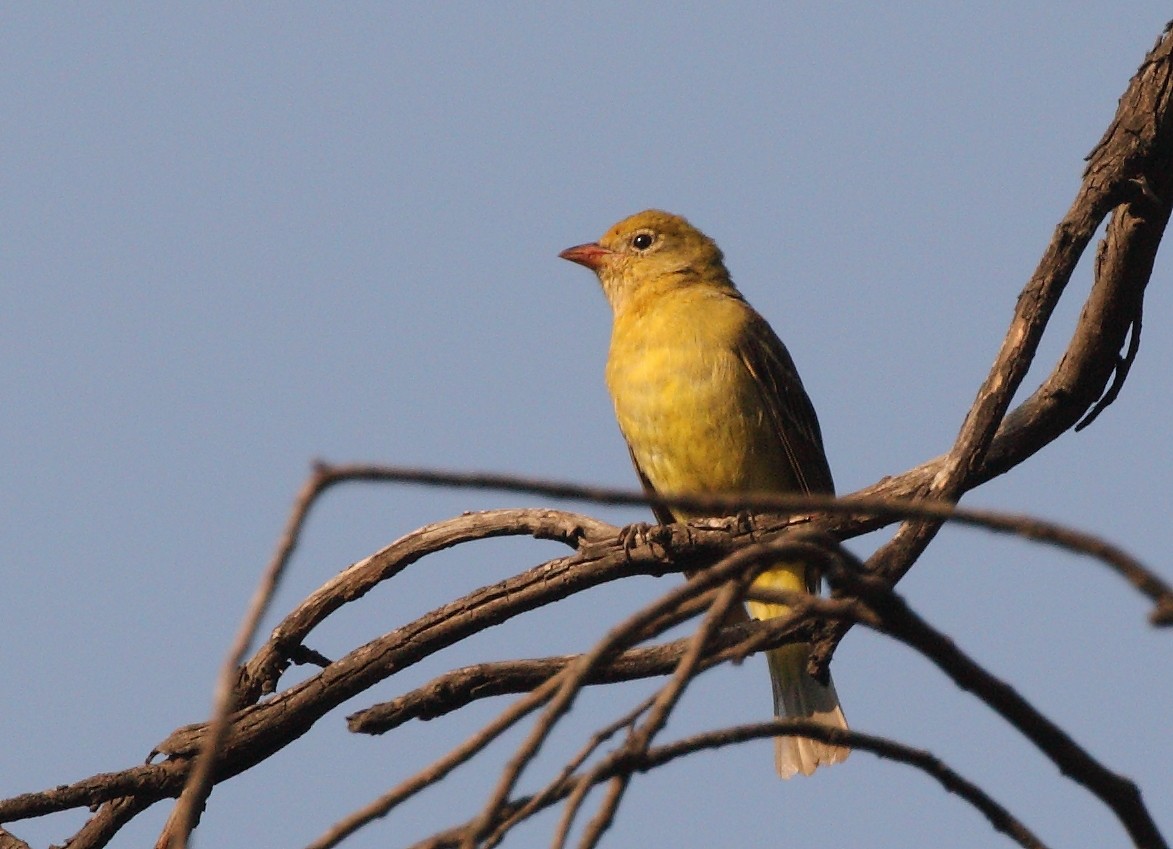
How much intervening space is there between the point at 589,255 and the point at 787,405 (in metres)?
1.70

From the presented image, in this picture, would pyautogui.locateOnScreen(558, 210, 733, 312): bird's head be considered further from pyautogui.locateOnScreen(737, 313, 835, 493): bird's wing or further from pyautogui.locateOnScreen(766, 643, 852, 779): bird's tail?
pyautogui.locateOnScreen(766, 643, 852, 779): bird's tail

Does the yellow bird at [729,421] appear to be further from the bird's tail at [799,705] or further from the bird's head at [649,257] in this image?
the bird's head at [649,257]

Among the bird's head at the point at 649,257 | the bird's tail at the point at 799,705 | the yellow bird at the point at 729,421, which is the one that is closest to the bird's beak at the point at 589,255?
the bird's head at the point at 649,257

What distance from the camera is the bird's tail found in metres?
6.25

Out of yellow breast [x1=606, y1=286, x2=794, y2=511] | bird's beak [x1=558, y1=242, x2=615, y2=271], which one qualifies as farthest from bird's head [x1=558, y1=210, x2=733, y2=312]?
yellow breast [x1=606, y1=286, x2=794, y2=511]

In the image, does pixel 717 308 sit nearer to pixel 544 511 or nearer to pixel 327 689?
pixel 544 511

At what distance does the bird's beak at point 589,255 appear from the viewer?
25.9ft

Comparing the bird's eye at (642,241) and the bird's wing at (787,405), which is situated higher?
the bird's eye at (642,241)

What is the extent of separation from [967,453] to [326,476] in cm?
301

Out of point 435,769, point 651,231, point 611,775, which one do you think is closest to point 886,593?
point 611,775

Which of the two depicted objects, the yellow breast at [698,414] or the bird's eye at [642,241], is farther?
the bird's eye at [642,241]

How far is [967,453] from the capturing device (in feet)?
14.3

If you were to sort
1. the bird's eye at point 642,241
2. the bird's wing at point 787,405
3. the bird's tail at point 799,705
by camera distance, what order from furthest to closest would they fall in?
the bird's eye at point 642,241
the bird's wing at point 787,405
the bird's tail at point 799,705

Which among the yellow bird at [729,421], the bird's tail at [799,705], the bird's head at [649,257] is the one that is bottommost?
the bird's tail at [799,705]
